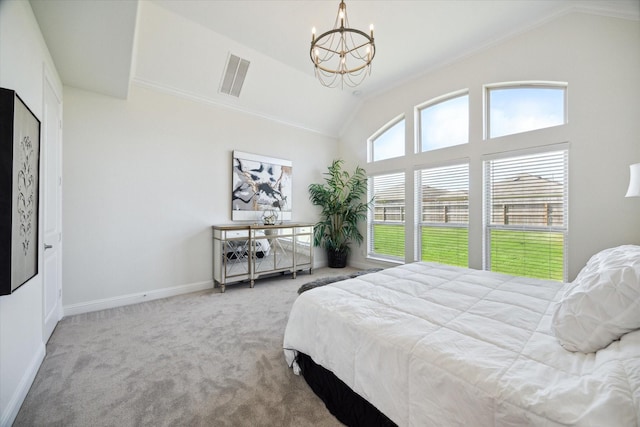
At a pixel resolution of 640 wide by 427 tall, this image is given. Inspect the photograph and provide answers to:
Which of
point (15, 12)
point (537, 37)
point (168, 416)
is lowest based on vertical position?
point (168, 416)

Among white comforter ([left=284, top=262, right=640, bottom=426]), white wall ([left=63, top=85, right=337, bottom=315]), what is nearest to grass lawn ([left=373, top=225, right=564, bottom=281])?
white comforter ([left=284, top=262, right=640, bottom=426])

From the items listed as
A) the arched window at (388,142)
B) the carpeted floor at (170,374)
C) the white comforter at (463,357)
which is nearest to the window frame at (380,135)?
the arched window at (388,142)

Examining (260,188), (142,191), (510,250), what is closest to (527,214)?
(510,250)

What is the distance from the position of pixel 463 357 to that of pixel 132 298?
12.2 feet

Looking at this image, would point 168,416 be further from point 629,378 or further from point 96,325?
point 629,378

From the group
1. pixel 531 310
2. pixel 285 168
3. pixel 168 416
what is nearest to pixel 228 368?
pixel 168 416

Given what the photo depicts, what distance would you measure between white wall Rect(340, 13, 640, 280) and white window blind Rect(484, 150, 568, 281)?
0.13 metres

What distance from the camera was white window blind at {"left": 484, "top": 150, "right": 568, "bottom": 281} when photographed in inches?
119

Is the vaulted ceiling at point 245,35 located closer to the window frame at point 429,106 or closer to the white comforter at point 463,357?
the window frame at point 429,106

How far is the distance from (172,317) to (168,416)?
1.54m

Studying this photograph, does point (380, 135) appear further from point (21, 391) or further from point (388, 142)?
point (21, 391)

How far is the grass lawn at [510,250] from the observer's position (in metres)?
3.07

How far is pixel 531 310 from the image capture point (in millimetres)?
1427

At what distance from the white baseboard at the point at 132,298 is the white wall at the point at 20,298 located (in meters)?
1.00
